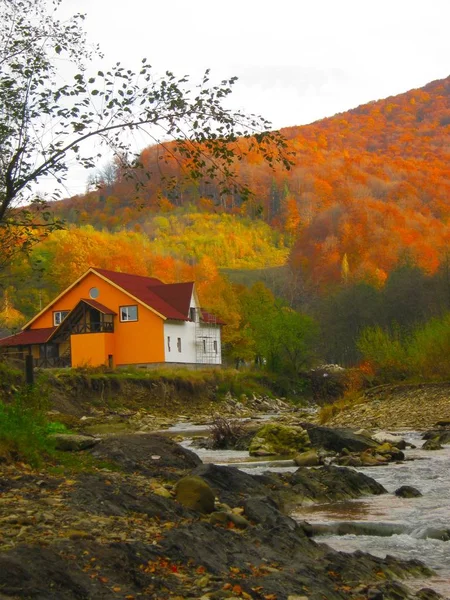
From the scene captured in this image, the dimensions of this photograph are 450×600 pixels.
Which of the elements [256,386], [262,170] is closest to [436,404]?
[256,386]

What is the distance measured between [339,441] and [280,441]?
1.73 m

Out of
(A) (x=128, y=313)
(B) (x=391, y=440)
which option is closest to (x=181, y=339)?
(A) (x=128, y=313)

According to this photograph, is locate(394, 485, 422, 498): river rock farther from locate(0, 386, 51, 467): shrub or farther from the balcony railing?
the balcony railing

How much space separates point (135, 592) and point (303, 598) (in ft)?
4.78

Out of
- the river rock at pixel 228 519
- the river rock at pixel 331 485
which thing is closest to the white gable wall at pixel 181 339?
the river rock at pixel 331 485

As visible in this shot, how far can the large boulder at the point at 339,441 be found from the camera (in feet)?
73.2

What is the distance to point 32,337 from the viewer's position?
58.4 metres

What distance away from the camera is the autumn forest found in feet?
92.9

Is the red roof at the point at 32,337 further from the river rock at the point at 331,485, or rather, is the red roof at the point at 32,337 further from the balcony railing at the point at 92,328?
the river rock at the point at 331,485

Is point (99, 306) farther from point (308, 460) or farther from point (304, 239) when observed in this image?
point (304, 239)

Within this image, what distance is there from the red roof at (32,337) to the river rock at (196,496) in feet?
155

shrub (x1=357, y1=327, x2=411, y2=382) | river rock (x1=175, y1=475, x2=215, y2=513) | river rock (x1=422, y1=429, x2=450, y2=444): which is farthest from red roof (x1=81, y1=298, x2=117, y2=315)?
river rock (x1=175, y1=475, x2=215, y2=513)

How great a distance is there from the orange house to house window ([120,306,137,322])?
66 mm

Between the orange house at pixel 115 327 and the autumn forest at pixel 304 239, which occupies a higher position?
the autumn forest at pixel 304 239
